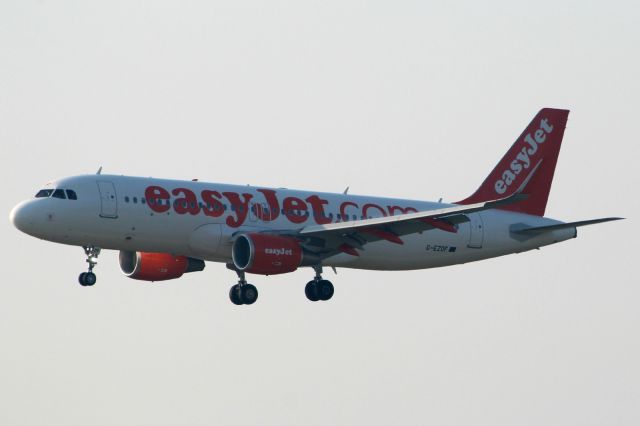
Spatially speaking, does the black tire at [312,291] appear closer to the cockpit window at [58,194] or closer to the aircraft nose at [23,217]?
the cockpit window at [58,194]

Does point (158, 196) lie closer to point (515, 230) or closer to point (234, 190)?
point (234, 190)

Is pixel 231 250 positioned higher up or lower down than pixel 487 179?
lower down

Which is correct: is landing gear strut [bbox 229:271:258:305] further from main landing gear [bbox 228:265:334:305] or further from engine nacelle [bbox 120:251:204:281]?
engine nacelle [bbox 120:251:204:281]

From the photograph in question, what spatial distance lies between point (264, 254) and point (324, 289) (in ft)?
20.4

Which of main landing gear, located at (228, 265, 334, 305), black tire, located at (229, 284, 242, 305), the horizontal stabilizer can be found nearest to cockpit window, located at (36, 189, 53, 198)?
main landing gear, located at (228, 265, 334, 305)

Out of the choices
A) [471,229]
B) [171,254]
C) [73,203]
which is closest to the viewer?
[73,203]

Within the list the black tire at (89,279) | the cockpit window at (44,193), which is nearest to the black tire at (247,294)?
the black tire at (89,279)

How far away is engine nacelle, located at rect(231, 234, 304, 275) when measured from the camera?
210ft

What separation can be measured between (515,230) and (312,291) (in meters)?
10.6

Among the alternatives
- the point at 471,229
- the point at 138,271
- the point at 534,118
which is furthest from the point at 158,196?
the point at 534,118

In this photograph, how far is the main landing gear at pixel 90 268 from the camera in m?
64.2

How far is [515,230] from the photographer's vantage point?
73375mm

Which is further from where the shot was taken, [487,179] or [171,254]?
[487,179]

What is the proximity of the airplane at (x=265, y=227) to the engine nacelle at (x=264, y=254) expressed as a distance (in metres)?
0.04
